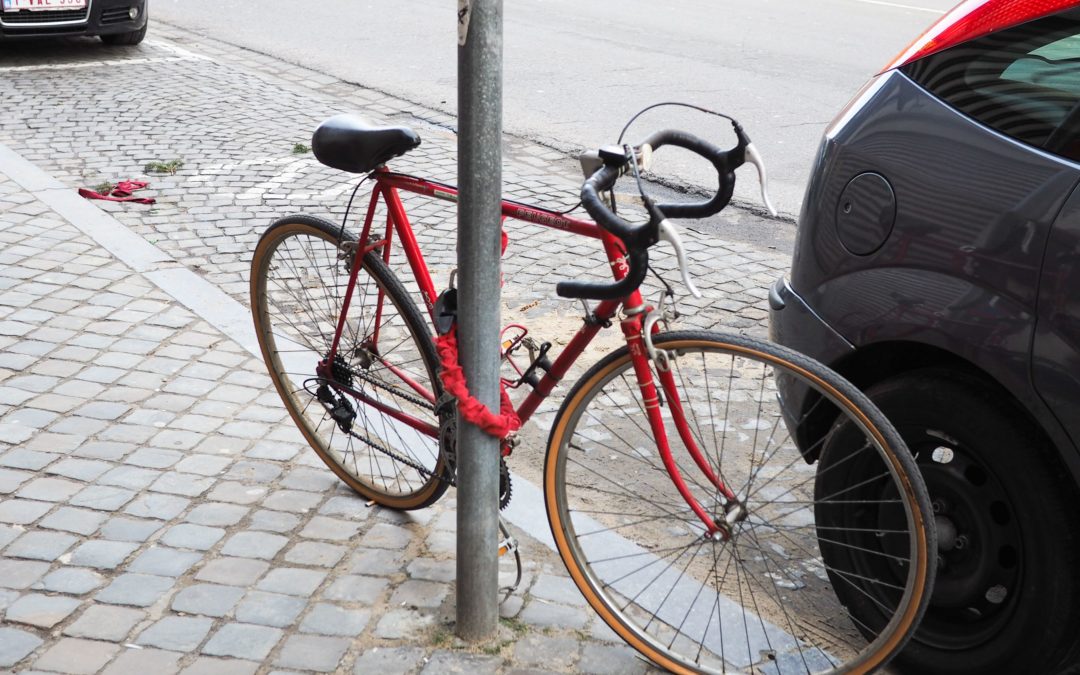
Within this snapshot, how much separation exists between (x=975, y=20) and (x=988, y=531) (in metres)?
1.27

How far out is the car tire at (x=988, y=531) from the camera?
262 centimetres

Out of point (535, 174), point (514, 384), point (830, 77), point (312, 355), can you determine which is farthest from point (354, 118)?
point (830, 77)

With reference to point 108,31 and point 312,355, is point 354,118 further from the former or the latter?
point 108,31

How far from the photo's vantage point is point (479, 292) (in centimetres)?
281

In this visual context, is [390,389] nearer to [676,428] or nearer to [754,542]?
[676,428]

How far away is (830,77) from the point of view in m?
10.7

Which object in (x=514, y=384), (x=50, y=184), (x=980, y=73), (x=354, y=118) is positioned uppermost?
(x=980, y=73)

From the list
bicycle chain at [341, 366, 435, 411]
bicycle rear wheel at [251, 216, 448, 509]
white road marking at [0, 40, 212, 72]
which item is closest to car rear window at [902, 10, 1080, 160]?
bicycle rear wheel at [251, 216, 448, 509]

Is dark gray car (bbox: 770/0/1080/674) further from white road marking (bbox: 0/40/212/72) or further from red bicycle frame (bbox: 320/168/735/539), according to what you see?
white road marking (bbox: 0/40/212/72)

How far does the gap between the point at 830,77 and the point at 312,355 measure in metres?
7.65

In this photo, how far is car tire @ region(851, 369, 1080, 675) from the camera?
8.60 feet

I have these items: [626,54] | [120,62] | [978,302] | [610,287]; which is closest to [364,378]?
[610,287]

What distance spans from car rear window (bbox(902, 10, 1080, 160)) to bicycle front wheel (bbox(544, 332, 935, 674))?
2.56 ft

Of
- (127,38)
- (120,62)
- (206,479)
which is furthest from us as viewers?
(127,38)
